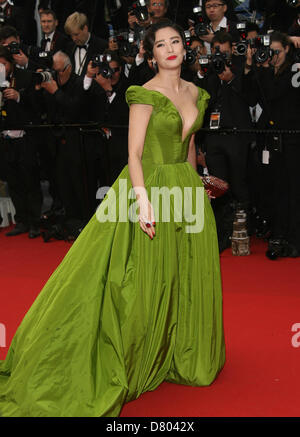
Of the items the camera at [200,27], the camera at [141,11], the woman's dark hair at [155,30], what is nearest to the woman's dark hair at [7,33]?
the camera at [141,11]

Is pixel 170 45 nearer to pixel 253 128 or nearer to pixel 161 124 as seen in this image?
pixel 161 124

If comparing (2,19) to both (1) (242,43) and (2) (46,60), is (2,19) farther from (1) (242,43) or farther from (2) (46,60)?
(1) (242,43)

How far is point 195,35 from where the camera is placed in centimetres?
547

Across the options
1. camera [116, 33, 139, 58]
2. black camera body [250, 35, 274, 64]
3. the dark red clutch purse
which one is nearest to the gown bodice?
the dark red clutch purse

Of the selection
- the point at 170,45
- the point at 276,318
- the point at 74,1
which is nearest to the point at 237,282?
the point at 276,318

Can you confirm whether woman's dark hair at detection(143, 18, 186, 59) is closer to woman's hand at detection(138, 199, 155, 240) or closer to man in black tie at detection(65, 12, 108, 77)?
woman's hand at detection(138, 199, 155, 240)

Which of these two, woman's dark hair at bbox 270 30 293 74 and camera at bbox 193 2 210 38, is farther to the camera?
camera at bbox 193 2 210 38

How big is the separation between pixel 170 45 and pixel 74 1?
4713 millimetres

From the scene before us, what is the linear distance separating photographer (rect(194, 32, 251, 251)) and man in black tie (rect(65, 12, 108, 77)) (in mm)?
1289

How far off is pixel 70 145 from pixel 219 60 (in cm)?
164

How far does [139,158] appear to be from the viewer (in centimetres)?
259

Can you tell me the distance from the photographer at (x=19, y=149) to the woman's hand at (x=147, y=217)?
3.59 m

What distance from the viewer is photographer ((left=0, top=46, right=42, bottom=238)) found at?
593cm

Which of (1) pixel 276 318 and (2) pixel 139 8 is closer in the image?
(1) pixel 276 318
